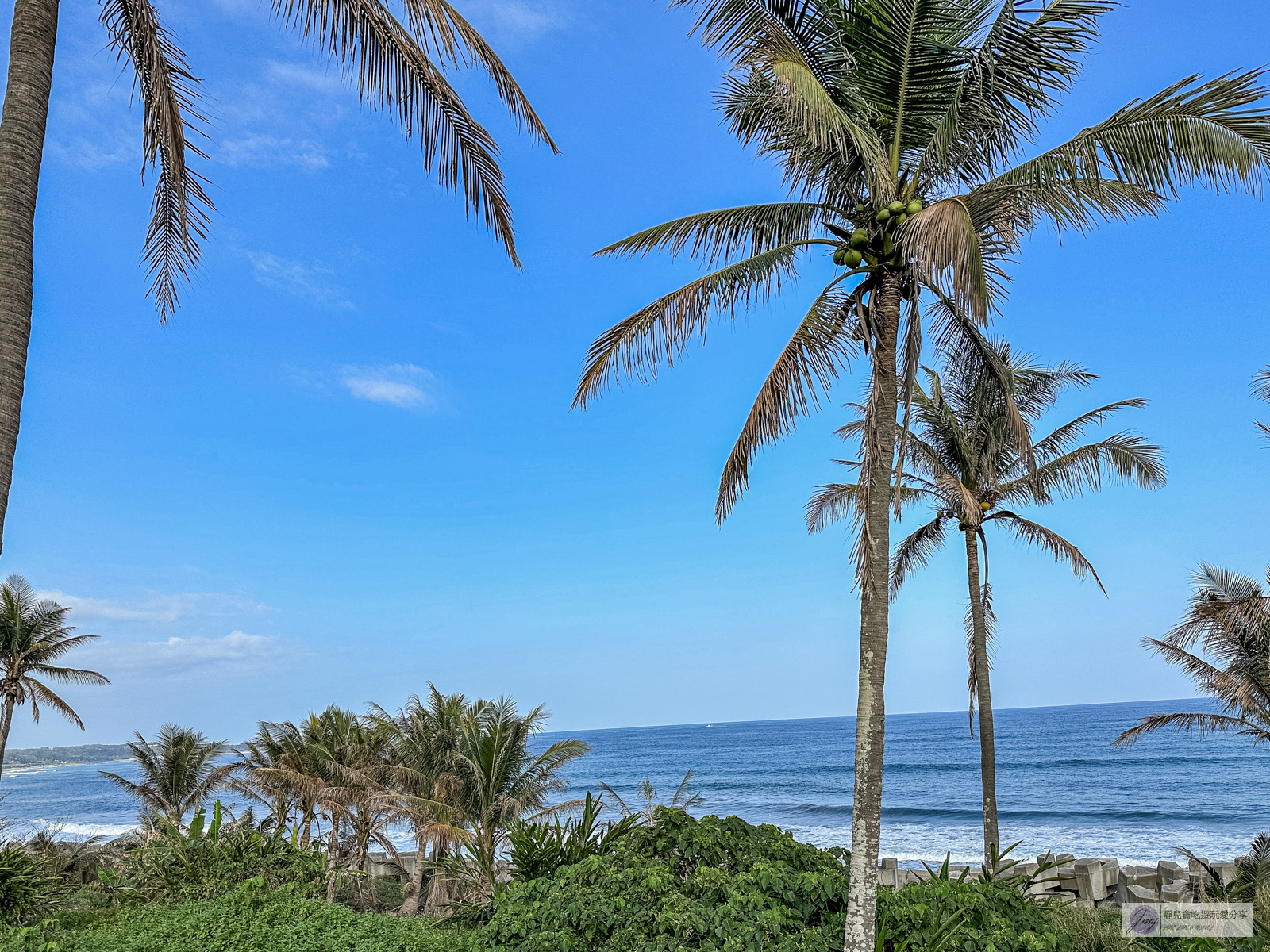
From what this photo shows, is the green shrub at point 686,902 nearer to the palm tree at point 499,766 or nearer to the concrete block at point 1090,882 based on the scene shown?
the concrete block at point 1090,882

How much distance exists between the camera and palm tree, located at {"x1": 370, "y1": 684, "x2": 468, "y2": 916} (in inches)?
727

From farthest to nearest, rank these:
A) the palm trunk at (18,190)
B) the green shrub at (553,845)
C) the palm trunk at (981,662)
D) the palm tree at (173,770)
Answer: the palm tree at (173,770)
the palm trunk at (981,662)
the green shrub at (553,845)
the palm trunk at (18,190)

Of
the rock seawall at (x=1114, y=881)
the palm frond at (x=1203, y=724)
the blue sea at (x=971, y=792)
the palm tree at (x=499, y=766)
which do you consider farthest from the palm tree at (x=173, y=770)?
the palm frond at (x=1203, y=724)

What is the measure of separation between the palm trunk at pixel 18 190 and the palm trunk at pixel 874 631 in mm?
4968

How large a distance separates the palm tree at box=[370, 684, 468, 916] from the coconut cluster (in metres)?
15.6

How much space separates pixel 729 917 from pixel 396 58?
5875 mm

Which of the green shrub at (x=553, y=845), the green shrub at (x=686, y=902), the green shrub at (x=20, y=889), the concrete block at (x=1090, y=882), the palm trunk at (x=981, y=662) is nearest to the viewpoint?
the green shrub at (x=686, y=902)

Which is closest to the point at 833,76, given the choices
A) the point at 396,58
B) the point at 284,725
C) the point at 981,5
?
the point at 981,5

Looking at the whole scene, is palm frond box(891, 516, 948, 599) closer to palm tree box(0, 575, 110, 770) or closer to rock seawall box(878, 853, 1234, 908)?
rock seawall box(878, 853, 1234, 908)

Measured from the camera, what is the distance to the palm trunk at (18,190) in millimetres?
4000

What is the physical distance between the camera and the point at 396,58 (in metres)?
4.81

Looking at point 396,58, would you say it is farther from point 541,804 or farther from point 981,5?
point 541,804

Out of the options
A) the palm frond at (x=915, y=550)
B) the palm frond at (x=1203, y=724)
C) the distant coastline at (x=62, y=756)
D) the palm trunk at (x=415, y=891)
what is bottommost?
the distant coastline at (x=62, y=756)

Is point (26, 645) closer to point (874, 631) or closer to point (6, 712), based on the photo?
point (6, 712)
